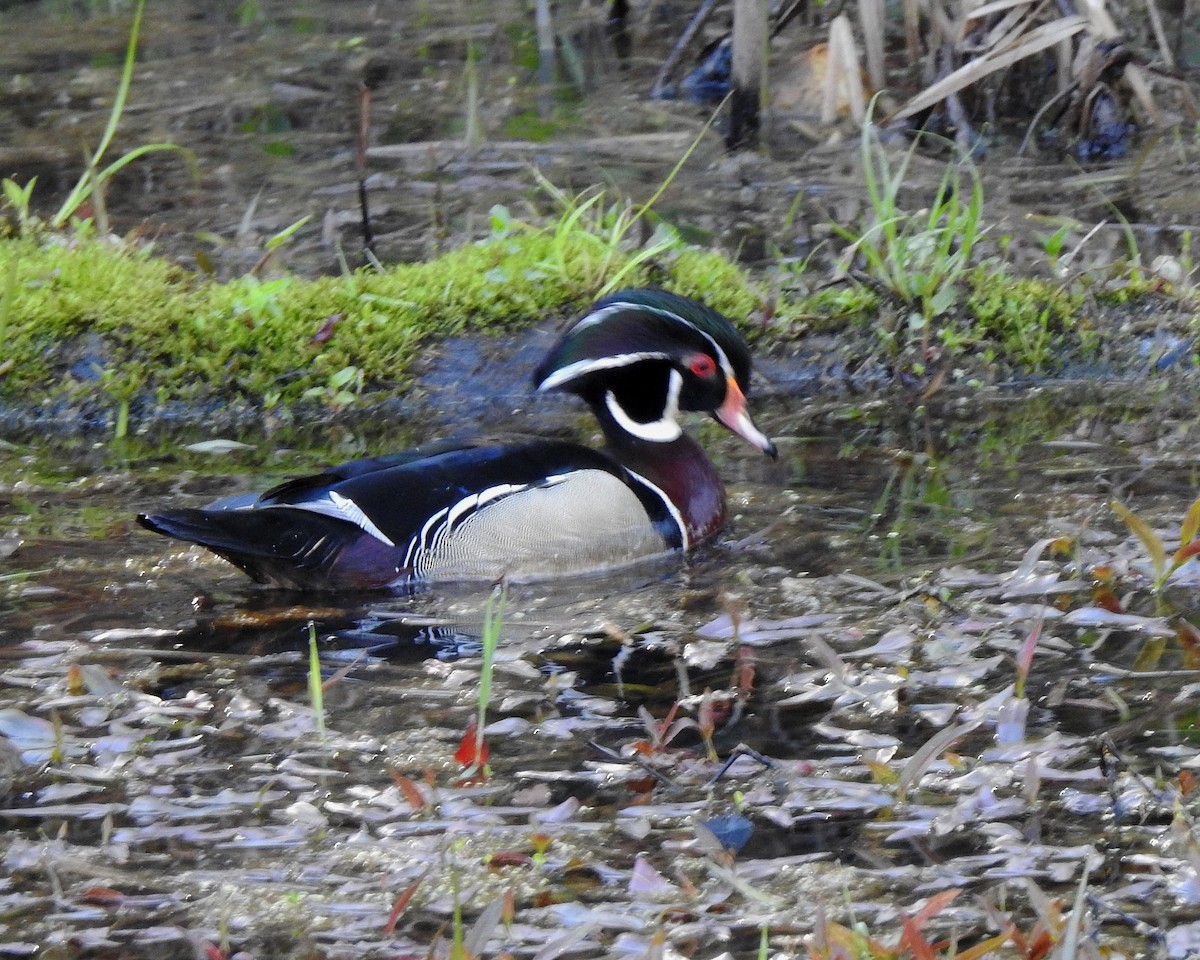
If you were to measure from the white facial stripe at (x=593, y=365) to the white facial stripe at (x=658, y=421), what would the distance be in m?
0.13

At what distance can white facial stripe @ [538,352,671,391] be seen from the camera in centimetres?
541

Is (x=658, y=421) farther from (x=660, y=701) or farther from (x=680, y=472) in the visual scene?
(x=660, y=701)

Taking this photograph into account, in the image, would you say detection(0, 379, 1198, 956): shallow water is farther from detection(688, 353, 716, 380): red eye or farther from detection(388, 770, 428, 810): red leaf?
detection(688, 353, 716, 380): red eye

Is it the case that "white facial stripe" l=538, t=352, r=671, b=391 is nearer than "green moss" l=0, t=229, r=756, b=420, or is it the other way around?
"white facial stripe" l=538, t=352, r=671, b=391

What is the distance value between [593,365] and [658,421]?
329mm

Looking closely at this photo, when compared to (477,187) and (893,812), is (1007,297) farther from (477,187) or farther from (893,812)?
(893,812)

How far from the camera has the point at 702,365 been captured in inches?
217

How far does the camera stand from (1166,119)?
9.38m

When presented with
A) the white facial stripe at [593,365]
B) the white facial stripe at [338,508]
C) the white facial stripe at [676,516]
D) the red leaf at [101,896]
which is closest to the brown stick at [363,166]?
the white facial stripe at [593,365]

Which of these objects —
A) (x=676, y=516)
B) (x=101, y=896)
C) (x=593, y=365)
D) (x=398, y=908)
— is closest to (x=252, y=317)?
(x=593, y=365)

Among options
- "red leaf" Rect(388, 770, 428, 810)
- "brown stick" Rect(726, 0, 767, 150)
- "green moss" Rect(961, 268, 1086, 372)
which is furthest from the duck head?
"brown stick" Rect(726, 0, 767, 150)

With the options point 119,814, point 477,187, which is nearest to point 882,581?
point 119,814

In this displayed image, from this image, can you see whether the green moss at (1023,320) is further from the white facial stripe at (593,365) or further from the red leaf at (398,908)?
the red leaf at (398,908)

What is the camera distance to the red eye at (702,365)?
549 centimetres
